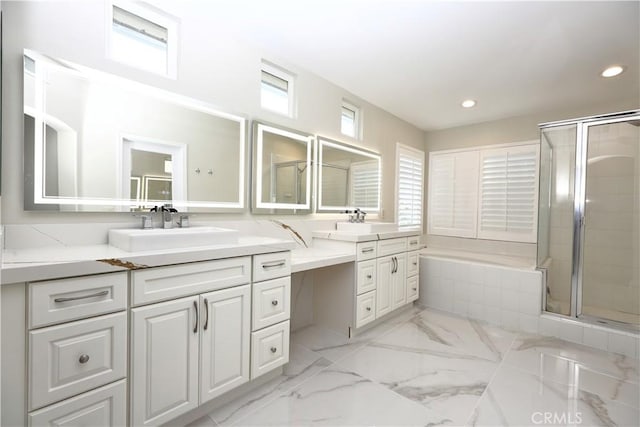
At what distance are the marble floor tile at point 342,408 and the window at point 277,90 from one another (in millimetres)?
2056

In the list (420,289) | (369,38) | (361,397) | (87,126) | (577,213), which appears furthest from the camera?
(420,289)

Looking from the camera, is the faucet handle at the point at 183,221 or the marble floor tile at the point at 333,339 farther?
the marble floor tile at the point at 333,339

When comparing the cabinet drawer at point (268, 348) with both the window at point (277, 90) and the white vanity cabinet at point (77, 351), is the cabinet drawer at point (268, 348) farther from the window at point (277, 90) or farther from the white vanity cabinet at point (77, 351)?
the window at point (277, 90)

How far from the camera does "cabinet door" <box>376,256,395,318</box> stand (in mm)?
2686

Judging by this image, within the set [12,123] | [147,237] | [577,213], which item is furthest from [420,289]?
[12,123]

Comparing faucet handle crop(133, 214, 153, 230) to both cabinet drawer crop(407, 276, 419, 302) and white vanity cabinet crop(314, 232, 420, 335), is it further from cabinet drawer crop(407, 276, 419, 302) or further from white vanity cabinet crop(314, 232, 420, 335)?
cabinet drawer crop(407, 276, 419, 302)

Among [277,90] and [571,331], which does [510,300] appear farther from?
[277,90]

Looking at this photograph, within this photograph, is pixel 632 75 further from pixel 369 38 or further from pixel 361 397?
pixel 361 397

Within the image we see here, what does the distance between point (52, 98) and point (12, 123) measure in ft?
0.66

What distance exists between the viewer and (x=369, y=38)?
2.11m

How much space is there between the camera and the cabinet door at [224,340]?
147 centimetres

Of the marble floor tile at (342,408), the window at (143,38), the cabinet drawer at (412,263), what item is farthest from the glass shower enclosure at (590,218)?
the window at (143,38)

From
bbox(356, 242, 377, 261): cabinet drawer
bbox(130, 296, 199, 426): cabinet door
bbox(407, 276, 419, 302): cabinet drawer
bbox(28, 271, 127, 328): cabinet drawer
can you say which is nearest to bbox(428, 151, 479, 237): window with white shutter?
bbox(407, 276, 419, 302): cabinet drawer

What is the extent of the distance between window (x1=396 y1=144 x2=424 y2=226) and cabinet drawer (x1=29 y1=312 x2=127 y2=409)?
10.6 ft
